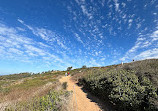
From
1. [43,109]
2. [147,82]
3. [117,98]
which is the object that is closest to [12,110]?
[43,109]

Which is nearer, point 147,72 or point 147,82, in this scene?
point 147,82

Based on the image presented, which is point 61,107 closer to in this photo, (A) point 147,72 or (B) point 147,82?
(B) point 147,82

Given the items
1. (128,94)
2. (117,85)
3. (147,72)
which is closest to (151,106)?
(128,94)

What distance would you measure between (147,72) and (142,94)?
237 cm

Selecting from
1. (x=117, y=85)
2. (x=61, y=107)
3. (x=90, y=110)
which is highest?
(x=117, y=85)

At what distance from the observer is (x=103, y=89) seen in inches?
279

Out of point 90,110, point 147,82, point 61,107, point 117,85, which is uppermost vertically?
point 147,82

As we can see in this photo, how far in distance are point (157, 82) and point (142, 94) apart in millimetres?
1128

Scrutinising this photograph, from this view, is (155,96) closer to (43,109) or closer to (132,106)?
(132,106)

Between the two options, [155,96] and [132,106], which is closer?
[155,96]

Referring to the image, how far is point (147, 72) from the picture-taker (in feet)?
19.0

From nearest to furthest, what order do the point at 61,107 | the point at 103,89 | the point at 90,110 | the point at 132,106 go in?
the point at 132,106, the point at 61,107, the point at 90,110, the point at 103,89

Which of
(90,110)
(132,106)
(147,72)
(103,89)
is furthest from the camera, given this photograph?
(103,89)

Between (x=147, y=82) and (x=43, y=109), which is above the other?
(x=147, y=82)
